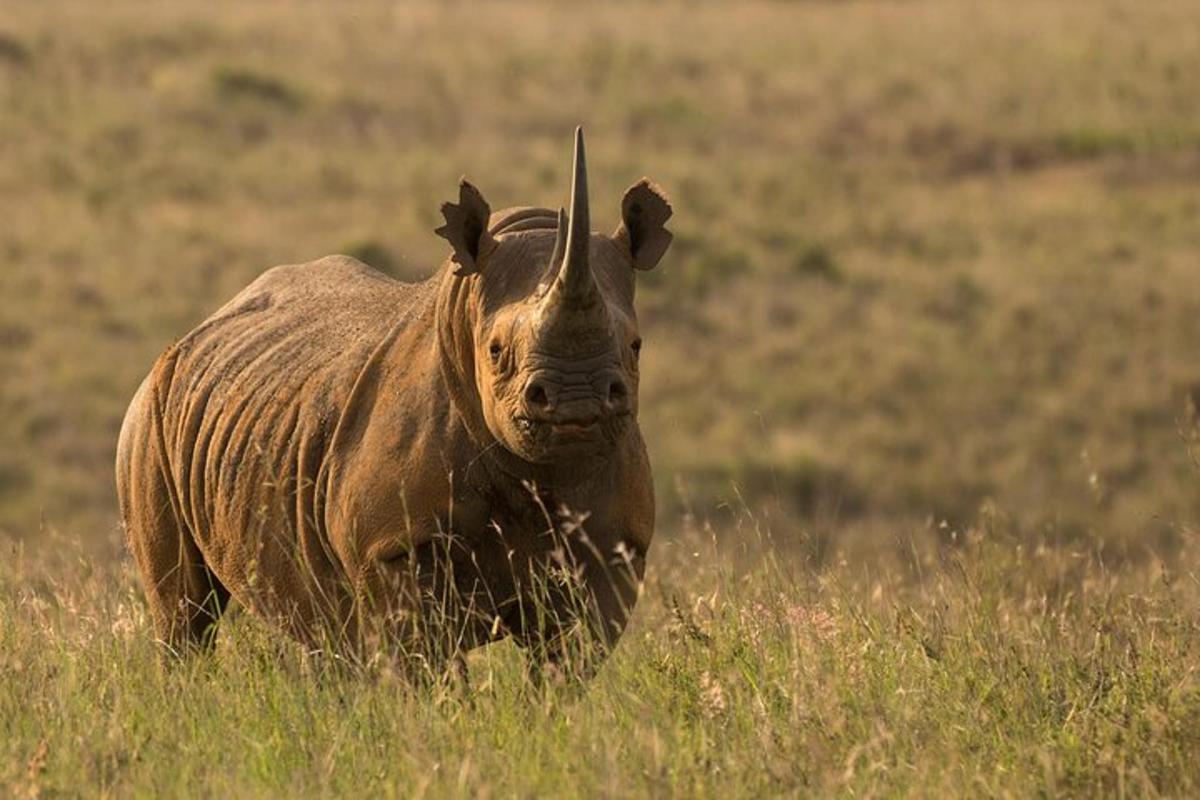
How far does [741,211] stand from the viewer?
28891 mm

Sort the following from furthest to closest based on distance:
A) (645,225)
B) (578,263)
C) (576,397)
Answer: (645,225), (578,263), (576,397)

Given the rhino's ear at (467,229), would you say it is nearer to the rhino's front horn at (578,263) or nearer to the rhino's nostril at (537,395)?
the rhino's front horn at (578,263)

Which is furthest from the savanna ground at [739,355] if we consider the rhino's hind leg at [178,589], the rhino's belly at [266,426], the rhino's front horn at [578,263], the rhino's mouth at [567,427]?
the rhino's front horn at [578,263]

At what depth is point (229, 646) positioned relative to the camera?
7.54 m

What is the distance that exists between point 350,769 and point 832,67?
30918mm

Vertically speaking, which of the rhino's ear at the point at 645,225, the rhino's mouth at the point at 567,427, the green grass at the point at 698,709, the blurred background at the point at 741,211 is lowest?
the blurred background at the point at 741,211

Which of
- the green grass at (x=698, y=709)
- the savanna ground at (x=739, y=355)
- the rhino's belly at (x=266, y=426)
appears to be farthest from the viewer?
the rhino's belly at (x=266, y=426)

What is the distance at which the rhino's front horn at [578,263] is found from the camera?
20.7 feet

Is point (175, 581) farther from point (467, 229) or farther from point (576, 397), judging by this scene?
point (576, 397)

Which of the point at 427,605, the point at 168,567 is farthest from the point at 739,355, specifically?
the point at 427,605

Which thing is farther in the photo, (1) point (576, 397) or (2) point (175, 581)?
(2) point (175, 581)

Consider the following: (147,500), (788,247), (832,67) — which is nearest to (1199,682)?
(147,500)

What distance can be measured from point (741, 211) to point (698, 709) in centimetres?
2267

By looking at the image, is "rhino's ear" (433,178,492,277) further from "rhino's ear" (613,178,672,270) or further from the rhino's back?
the rhino's back
